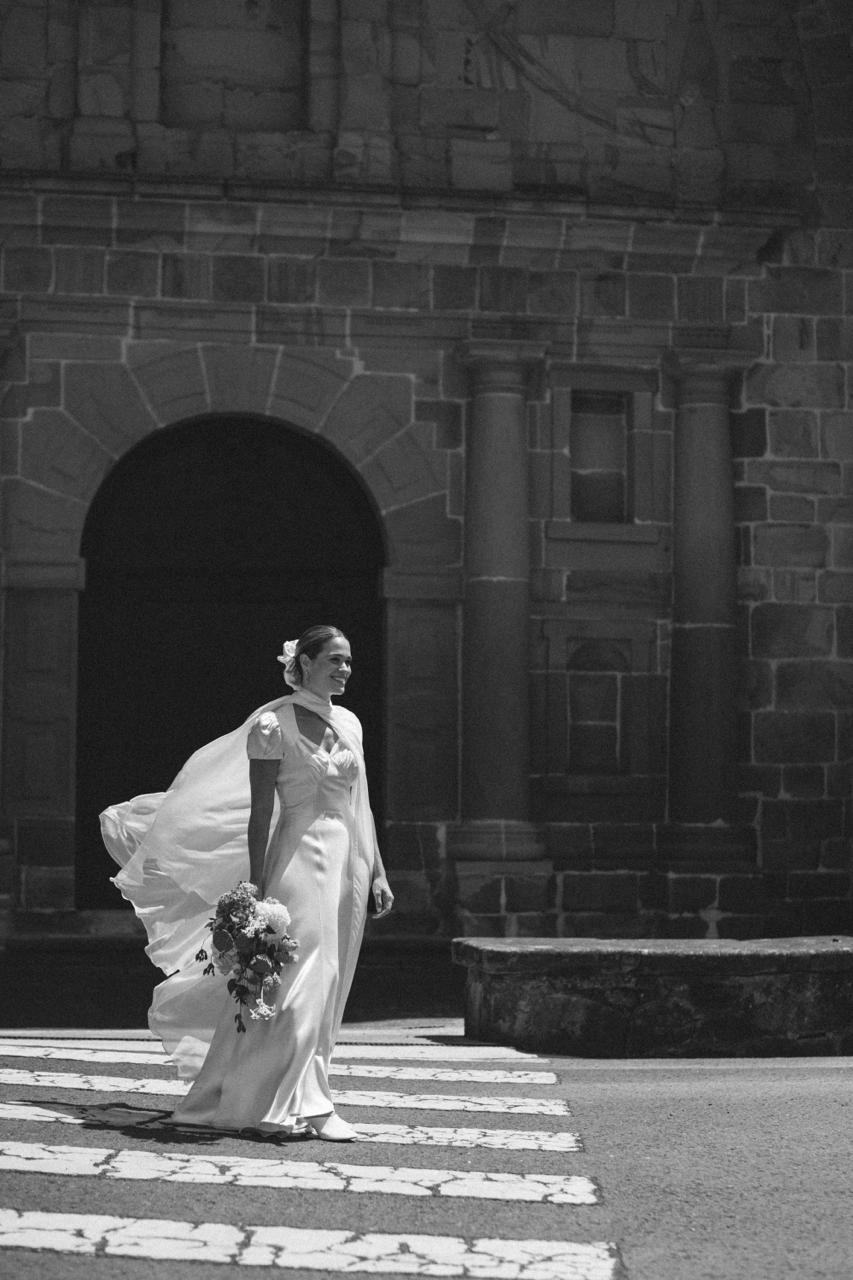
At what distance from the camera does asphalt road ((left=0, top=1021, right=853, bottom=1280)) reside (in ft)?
18.0

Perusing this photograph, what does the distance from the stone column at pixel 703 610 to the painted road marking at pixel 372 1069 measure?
6.34m

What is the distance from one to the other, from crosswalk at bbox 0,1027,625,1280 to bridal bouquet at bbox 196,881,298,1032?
458 millimetres

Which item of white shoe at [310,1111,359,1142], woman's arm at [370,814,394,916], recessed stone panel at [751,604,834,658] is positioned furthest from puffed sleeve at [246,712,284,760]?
recessed stone panel at [751,604,834,658]

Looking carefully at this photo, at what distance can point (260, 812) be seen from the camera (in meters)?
7.48

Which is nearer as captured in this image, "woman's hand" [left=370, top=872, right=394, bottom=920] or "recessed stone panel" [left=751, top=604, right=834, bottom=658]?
"woman's hand" [left=370, top=872, right=394, bottom=920]

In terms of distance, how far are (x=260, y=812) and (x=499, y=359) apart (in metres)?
8.48

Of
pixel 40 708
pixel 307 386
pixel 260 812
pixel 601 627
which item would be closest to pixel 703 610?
pixel 601 627

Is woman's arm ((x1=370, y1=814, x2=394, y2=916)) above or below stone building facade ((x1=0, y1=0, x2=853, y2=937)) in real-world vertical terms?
below

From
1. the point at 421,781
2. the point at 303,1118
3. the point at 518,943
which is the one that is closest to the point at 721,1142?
the point at 303,1118

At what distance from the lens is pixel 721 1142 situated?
729 centimetres

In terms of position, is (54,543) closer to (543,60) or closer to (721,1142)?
(543,60)

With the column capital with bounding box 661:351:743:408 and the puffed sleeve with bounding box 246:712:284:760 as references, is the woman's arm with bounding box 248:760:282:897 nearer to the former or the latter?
the puffed sleeve with bounding box 246:712:284:760

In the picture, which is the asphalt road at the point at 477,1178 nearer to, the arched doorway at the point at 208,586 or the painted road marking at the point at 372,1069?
the painted road marking at the point at 372,1069

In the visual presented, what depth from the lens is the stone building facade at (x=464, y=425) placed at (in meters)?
15.2
